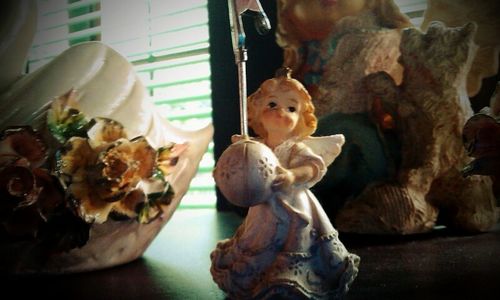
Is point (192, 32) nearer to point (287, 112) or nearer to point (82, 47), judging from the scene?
point (82, 47)

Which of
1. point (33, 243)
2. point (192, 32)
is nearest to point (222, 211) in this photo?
point (192, 32)

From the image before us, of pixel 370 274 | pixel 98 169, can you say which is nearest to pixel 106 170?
pixel 98 169

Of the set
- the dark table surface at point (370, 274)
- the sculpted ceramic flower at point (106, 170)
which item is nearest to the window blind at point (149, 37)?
the sculpted ceramic flower at point (106, 170)

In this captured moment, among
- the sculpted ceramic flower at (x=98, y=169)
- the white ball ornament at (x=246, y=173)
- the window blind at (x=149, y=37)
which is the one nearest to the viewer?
the white ball ornament at (x=246, y=173)

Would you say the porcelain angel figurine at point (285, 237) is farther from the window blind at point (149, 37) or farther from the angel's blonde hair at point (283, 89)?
the window blind at point (149, 37)

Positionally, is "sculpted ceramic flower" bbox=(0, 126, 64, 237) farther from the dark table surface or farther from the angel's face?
the angel's face

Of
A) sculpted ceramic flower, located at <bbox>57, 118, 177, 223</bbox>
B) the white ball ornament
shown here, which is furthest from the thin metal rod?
sculpted ceramic flower, located at <bbox>57, 118, 177, 223</bbox>

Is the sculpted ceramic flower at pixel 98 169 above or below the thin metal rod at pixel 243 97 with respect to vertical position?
below
